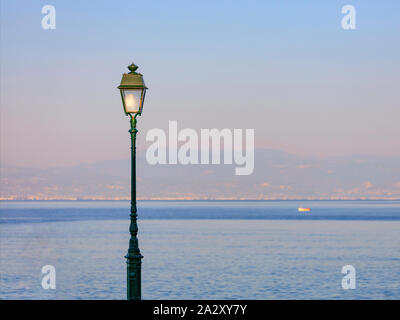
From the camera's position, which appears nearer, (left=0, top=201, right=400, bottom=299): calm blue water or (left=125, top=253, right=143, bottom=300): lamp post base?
(left=125, top=253, right=143, bottom=300): lamp post base

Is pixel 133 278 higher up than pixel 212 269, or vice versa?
pixel 133 278

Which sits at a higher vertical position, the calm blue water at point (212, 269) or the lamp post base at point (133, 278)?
the lamp post base at point (133, 278)

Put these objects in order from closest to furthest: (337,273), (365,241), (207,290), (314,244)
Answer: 1. (207,290)
2. (337,273)
3. (314,244)
4. (365,241)

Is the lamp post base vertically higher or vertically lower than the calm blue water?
higher

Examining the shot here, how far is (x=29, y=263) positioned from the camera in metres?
63.6

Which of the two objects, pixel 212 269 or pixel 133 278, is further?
pixel 212 269

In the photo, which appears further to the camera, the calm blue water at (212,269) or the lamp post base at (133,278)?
the calm blue water at (212,269)
